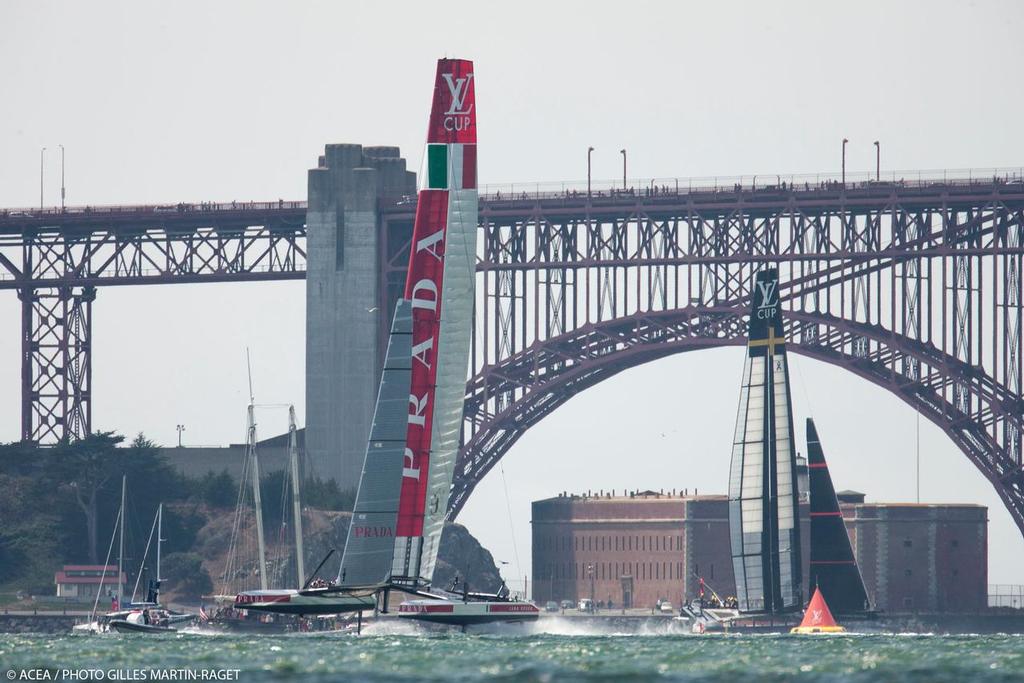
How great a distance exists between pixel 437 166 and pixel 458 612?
12083 millimetres

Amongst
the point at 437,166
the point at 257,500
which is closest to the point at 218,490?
the point at 257,500

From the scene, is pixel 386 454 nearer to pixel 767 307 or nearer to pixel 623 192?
pixel 767 307

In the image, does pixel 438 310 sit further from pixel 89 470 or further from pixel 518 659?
pixel 89 470

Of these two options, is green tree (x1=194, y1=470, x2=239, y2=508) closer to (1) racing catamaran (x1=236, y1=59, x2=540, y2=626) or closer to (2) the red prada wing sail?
(1) racing catamaran (x1=236, y1=59, x2=540, y2=626)

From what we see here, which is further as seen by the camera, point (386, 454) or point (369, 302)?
point (369, 302)

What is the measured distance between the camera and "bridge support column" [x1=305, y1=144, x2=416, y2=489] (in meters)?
122

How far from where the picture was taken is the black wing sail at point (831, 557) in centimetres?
9575

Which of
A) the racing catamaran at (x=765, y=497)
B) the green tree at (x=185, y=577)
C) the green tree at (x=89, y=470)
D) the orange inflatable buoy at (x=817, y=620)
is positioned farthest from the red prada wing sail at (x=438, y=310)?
the green tree at (x=89, y=470)

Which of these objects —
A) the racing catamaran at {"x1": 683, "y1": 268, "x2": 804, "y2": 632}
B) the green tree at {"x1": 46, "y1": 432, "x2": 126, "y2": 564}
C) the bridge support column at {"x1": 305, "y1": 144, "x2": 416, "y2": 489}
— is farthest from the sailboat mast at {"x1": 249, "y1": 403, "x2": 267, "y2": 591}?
the racing catamaran at {"x1": 683, "y1": 268, "x2": 804, "y2": 632}

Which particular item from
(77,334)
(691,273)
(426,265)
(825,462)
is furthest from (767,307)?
(77,334)

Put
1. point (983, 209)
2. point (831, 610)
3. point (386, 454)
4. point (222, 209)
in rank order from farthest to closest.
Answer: point (222, 209) < point (983, 209) < point (831, 610) < point (386, 454)

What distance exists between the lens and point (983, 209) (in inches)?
4432

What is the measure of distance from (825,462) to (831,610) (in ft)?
24.0

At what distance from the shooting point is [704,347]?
114m
